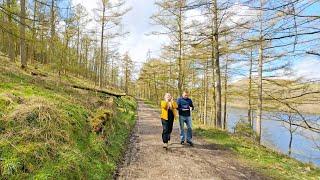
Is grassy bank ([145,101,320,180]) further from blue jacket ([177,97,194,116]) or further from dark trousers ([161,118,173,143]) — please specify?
dark trousers ([161,118,173,143])

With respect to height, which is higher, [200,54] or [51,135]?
[200,54]

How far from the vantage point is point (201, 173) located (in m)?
7.90

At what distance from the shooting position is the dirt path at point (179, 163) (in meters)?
7.75

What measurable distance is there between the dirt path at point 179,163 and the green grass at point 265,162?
439 mm

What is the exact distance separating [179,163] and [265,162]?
2897 millimetres

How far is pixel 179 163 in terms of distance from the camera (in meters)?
8.72

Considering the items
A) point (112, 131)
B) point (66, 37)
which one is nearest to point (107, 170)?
point (112, 131)

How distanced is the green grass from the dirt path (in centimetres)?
44

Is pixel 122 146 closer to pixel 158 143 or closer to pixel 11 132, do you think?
pixel 158 143

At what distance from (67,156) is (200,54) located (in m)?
12.4

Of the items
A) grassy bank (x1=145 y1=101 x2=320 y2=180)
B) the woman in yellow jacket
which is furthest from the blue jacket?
grassy bank (x1=145 y1=101 x2=320 y2=180)

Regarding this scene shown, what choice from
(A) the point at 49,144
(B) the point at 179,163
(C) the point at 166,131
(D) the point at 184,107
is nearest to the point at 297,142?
(D) the point at 184,107

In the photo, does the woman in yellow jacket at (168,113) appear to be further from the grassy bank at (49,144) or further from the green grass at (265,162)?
the green grass at (265,162)

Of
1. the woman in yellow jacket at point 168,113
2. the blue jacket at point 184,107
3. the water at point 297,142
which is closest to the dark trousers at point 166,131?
the woman in yellow jacket at point 168,113
